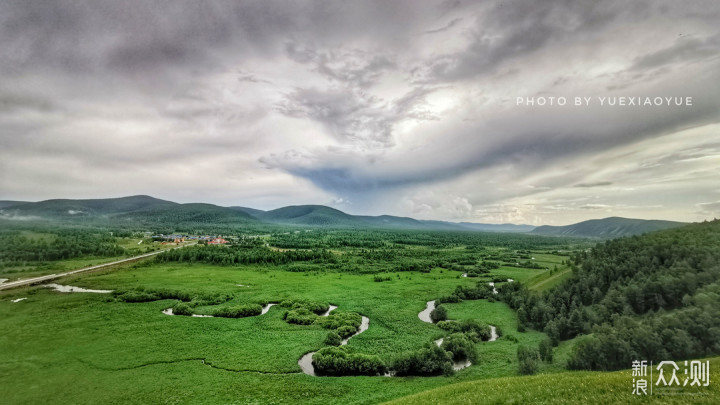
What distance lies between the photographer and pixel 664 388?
24219 millimetres

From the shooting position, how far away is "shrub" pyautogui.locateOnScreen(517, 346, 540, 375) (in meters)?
46.4

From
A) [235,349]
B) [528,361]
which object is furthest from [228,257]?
[528,361]

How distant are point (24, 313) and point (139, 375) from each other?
58.1m

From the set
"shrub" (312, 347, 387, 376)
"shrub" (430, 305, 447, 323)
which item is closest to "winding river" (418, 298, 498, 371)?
"shrub" (430, 305, 447, 323)

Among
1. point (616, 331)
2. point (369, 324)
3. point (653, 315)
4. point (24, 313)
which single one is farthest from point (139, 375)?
point (653, 315)

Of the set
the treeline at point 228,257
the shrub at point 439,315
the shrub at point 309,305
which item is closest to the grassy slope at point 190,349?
the shrub at point 439,315

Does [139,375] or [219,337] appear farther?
[219,337]

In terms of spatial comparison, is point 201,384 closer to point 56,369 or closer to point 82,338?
point 56,369

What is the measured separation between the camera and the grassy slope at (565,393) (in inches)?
894

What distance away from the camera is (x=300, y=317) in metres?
74.7

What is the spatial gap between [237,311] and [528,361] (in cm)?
6632

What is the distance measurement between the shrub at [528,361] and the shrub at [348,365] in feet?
70.0

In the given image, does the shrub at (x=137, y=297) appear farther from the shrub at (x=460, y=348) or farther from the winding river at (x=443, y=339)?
the shrub at (x=460, y=348)

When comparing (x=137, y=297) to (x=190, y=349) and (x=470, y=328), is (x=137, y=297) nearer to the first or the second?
(x=190, y=349)
